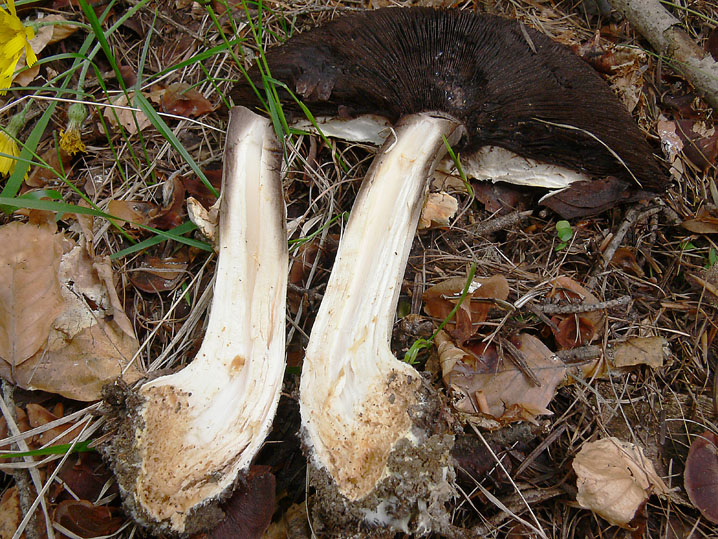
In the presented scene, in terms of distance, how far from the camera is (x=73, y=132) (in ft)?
7.04

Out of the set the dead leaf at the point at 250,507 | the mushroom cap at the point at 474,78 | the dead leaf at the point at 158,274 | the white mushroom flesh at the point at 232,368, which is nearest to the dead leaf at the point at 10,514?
the white mushroom flesh at the point at 232,368

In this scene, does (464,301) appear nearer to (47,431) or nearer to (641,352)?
(641,352)

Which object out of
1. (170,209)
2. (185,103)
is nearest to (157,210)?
(170,209)

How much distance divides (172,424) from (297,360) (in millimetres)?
565

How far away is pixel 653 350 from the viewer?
1932 mm

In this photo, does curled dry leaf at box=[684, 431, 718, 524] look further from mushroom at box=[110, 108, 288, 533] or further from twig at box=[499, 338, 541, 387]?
mushroom at box=[110, 108, 288, 533]

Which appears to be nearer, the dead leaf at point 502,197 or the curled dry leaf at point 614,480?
the curled dry leaf at point 614,480

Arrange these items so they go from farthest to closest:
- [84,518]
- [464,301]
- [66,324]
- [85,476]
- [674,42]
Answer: [674,42] → [464,301] → [66,324] → [85,476] → [84,518]

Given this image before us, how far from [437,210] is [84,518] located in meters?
1.82

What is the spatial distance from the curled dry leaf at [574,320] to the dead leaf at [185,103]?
1940 mm

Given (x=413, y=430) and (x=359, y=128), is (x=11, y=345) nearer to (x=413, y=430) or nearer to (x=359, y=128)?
(x=413, y=430)

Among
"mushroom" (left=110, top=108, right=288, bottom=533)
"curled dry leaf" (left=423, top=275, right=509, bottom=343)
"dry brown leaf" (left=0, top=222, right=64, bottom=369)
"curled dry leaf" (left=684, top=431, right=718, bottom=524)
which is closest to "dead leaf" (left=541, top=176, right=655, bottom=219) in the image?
"curled dry leaf" (left=423, top=275, right=509, bottom=343)

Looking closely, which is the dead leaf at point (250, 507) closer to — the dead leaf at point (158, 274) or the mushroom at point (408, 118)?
the mushroom at point (408, 118)

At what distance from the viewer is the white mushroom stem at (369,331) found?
1553mm
